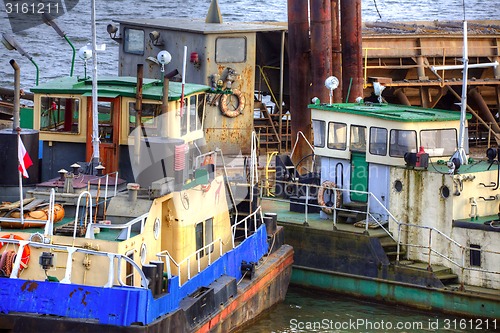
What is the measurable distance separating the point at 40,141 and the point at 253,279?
5.16m

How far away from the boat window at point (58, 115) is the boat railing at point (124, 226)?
4161 mm

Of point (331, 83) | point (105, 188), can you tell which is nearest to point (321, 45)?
point (331, 83)

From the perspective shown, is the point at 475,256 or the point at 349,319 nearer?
the point at 475,256

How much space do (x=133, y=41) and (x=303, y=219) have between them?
1071 centimetres

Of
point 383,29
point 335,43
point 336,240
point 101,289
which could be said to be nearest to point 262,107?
point 335,43

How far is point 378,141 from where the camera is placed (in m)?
27.8

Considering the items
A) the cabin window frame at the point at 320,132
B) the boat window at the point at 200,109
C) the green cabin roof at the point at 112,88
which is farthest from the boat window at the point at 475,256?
the green cabin roof at the point at 112,88

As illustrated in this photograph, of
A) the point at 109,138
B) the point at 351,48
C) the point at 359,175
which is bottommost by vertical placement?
the point at 359,175

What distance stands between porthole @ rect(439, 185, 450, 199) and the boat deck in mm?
1718

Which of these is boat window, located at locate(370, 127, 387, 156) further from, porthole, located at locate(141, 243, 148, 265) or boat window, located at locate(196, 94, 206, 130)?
porthole, located at locate(141, 243, 148, 265)

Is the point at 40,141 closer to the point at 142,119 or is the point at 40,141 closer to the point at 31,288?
the point at 142,119

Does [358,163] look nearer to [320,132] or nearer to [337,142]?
[337,142]

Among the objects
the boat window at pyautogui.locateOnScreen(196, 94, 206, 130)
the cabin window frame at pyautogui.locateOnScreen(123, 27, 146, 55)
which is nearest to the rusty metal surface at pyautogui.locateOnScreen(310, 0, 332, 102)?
the boat window at pyautogui.locateOnScreen(196, 94, 206, 130)

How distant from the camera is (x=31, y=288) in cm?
1978
